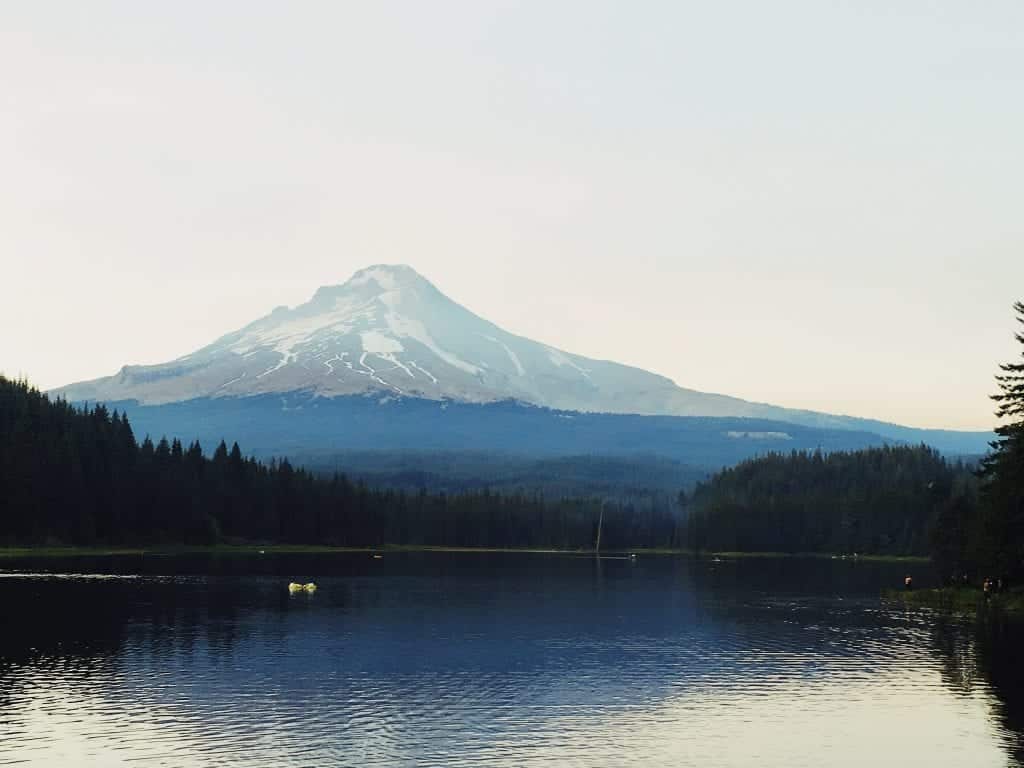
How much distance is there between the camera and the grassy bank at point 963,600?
121250 millimetres

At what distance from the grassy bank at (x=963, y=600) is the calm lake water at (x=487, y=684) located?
15.0ft

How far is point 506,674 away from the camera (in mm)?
78875

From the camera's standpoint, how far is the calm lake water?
55656mm

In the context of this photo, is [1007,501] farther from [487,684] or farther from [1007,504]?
[487,684]

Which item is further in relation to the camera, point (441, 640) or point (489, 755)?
point (441, 640)

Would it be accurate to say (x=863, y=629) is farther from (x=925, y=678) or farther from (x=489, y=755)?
(x=489, y=755)

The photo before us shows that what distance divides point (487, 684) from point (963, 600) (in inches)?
2891

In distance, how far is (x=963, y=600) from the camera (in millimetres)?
129875

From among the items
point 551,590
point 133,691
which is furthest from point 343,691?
point 551,590

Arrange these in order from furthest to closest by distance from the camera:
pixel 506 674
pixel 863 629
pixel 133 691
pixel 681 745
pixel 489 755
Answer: pixel 863 629, pixel 506 674, pixel 133 691, pixel 681 745, pixel 489 755

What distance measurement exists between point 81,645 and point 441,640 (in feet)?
86.4

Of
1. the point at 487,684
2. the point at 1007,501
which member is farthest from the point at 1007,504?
the point at 487,684

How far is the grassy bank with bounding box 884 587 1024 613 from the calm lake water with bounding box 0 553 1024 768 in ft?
15.0

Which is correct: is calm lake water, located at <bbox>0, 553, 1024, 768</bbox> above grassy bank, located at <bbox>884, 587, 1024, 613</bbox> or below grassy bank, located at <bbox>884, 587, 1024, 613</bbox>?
below
